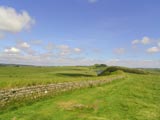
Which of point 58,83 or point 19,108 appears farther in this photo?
point 58,83

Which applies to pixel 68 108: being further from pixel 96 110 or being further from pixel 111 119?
pixel 111 119

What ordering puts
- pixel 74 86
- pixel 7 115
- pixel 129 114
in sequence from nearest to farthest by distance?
1. pixel 7 115
2. pixel 129 114
3. pixel 74 86

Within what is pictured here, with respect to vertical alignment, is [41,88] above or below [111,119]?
above

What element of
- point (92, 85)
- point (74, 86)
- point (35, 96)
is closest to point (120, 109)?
point (35, 96)

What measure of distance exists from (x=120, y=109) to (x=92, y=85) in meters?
14.4

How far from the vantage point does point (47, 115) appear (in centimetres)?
1245

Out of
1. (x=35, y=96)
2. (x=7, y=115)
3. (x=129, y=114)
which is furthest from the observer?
(x=35, y=96)

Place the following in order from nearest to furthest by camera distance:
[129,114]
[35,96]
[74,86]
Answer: [129,114] → [35,96] → [74,86]

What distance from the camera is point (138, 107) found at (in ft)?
53.6

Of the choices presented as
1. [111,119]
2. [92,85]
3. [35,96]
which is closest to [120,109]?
[111,119]

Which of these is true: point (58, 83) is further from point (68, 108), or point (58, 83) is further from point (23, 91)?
point (68, 108)

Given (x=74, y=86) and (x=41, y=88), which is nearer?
(x=41, y=88)

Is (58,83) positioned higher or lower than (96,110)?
higher

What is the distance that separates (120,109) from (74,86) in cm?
986
